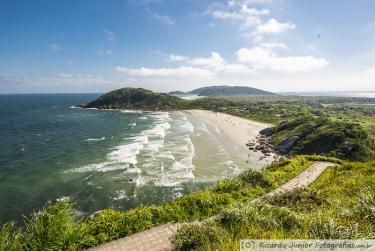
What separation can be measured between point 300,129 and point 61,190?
58855 mm

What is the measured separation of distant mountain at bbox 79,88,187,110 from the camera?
170 metres

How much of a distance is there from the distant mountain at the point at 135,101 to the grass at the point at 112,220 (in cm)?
14590

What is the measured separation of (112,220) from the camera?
52.3 ft

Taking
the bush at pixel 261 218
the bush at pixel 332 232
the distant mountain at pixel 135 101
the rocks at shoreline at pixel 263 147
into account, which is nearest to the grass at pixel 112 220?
the bush at pixel 261 218

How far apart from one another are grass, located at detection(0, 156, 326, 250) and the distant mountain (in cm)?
14590

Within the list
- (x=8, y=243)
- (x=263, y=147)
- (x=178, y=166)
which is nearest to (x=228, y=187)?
(x=8, y=243)

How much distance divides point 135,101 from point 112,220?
169 meters

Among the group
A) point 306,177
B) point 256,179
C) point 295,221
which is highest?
point 295,221

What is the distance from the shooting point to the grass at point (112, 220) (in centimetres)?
1227

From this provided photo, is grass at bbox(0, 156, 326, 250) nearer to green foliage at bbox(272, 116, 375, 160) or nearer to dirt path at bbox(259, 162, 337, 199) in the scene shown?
dirt path at bbox(259, 162, 337, 199)

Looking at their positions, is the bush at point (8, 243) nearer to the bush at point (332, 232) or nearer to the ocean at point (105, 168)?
the bush at point (332, 232)

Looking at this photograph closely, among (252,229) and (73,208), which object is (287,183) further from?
(73,208)

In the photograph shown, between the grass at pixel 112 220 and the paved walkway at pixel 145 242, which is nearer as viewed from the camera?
the grass at pixel 112 220

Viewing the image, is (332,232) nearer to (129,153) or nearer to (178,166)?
(178,166)
